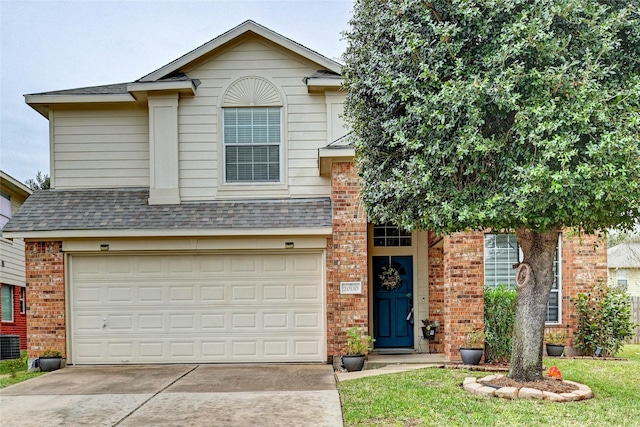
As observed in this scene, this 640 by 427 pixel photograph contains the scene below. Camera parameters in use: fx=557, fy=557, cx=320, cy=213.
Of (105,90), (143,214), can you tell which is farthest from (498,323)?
(105,90)

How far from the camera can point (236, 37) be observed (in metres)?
10.8

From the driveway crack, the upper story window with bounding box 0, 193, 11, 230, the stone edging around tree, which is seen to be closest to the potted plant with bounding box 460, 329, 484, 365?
the stone edging around tree

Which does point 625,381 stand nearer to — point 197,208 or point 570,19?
point 570,19

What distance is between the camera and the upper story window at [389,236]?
11.6m

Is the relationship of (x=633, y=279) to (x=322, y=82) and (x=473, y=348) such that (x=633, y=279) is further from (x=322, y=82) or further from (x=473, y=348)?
(x=322, y=82)

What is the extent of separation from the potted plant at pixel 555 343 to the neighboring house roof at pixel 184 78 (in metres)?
6.11

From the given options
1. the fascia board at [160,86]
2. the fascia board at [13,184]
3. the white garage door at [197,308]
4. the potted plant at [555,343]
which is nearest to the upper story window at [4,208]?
the fascia board at [13,184]

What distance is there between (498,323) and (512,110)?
4559 millimetres

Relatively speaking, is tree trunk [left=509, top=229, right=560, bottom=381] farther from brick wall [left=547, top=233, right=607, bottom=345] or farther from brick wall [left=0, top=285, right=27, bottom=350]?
brick wall [left=0, top=285, right=27, bottom=350]

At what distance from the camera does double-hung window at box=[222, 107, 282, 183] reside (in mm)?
11008

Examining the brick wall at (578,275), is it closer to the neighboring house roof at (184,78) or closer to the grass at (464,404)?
the grass at (464,404)

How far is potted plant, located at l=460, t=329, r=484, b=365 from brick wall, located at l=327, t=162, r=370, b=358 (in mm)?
1763

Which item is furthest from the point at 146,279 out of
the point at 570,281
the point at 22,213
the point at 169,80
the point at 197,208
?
the point at 570,281

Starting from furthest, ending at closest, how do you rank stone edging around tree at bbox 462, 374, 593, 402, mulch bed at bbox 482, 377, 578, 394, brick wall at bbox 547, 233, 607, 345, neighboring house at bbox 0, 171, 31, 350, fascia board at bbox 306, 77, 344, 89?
neighboring house at bbox 0, 171, 31, 350
fascia board at bbox 306, 77, 344, 89
brick wall at bbox 547, 233, 607, 345
mulch bed at bbox 482, 377, 578, 394
stone edging around tree at bbox 462, 374, 593, 402
